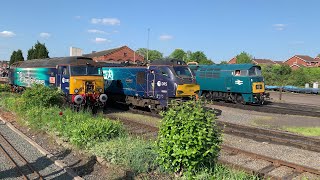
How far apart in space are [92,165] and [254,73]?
1617 cm

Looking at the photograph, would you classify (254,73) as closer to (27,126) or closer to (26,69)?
(27,126)

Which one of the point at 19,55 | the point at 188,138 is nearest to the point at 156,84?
the point at 188,138

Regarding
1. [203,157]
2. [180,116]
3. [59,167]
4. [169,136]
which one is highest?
[180,116]

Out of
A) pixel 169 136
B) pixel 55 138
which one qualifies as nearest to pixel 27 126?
pixel 55 138

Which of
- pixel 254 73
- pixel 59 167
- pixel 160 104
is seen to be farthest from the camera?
pixel 254 73

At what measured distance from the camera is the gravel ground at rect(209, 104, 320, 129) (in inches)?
600

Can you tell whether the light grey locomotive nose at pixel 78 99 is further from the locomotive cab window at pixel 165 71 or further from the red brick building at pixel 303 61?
the red brick building at pixel 303 61

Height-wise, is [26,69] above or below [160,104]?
above

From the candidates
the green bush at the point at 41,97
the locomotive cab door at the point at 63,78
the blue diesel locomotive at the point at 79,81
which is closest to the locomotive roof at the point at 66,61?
the blue diesel locomotive at the point at 79,81

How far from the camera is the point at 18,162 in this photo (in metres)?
8.33

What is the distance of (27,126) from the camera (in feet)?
43.2

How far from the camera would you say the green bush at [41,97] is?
15.1 meters

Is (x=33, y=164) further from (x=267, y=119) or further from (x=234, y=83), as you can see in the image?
(x=234, y=83)

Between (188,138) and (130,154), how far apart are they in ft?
7.15
